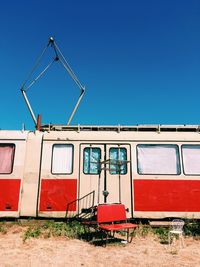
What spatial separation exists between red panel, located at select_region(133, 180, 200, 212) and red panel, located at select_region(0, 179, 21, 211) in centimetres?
385

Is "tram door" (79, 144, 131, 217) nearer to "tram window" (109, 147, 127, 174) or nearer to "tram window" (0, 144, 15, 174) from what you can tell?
"tram window" (109, 147, 127, 174)

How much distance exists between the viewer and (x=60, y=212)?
9.15 meters

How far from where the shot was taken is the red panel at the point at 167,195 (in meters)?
9.12

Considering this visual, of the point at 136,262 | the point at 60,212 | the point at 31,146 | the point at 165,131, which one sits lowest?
the point at 136,262

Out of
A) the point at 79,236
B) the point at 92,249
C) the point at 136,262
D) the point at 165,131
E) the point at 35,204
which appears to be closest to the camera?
the point at 136,262

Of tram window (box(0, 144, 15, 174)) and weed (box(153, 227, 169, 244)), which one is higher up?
tram window (box(0, 144, 15, 174))

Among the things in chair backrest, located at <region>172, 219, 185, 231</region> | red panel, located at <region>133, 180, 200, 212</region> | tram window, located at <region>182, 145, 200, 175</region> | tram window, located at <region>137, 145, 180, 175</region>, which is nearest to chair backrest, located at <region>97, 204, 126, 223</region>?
red panel, located at <region>133, 180, 200, 212</region>

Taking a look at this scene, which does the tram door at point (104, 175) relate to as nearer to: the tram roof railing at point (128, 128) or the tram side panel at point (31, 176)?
the tram roof railing at point (128, 128)

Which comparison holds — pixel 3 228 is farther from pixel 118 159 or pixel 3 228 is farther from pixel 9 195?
pixel 118 159

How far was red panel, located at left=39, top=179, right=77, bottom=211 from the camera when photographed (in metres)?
9.16

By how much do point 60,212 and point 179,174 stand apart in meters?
4.10

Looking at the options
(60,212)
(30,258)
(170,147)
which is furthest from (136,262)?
(170,147)

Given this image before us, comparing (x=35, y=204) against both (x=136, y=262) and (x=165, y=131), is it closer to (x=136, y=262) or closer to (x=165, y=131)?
(x=136, y=262)

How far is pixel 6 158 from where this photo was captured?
9445mm
